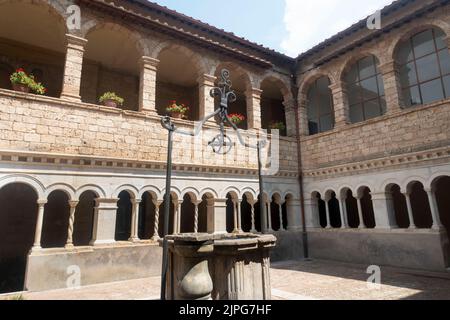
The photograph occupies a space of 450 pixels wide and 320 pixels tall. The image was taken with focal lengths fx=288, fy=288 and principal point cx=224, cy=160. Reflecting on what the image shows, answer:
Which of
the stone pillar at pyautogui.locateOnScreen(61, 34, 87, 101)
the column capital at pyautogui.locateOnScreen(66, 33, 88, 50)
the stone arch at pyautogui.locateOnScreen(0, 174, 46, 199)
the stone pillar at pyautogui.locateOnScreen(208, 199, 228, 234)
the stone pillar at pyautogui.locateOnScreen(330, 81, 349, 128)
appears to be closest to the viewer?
the stone arch at pyautogui.locateOnScreen(0, 174, 46, 199)

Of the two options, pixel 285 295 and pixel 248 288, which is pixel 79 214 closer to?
pixel 285 295

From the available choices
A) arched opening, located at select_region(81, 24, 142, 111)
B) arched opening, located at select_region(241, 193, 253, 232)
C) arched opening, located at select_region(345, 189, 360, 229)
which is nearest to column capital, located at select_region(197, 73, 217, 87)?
arched opening, located at select_region(81, 24, 142, 111)

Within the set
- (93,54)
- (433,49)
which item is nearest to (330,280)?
(433,49)

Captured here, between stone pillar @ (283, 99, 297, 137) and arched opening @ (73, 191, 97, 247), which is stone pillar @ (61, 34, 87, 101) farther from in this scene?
stone pillar @ (283, 99, 297, 137)

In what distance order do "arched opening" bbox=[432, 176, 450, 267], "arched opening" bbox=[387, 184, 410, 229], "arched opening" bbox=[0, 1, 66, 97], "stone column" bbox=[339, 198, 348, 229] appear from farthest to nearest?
"arched opening" bbox=[387, 184, 410, 229]
"stone column" bbox=[339, 198, 348, 229]
"arched opening" bbox=[432, 176, 450, 267]
"arched opening" bbox=[0, 1, 66, 97]

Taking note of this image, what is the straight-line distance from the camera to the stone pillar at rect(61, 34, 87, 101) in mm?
7605

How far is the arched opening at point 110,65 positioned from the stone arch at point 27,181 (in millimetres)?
4697

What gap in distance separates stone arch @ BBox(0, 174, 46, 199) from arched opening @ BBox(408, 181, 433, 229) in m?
11.6

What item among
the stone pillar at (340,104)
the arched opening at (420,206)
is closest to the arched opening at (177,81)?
the stone pillar at (340,104)


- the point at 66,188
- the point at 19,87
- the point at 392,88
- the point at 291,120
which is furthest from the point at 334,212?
the point at 19,87

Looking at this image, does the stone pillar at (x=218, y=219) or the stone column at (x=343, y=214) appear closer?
the stone pillar at (x=218, y=219)

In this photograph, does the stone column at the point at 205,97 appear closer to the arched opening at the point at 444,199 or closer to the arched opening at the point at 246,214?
the arched opening at the point at 246,214

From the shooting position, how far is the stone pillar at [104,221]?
736cm

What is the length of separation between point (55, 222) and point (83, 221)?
83cm
